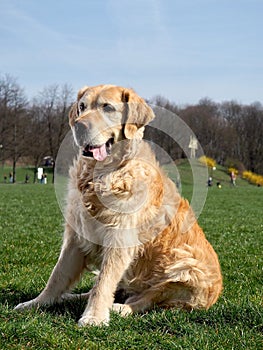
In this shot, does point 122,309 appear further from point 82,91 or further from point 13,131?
point 13,131

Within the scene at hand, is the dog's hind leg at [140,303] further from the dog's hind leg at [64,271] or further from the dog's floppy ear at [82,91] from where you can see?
the dog's floppy ear at [82,91]

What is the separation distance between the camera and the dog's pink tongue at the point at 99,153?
4.55 metres

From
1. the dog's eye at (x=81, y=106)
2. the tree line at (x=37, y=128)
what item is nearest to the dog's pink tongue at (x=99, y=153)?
the dog's eye at (x=81, y=106)

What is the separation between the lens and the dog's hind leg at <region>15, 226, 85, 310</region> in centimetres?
480

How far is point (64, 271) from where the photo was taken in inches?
191

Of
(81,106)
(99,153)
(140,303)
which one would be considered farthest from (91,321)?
(81,106)

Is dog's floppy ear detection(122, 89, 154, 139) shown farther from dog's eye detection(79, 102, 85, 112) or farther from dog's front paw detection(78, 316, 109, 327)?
dog's front paw detection(78, 316, 109, 327)

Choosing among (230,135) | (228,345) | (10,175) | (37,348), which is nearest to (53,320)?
(37,348)

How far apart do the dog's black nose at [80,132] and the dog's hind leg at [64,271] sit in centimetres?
90

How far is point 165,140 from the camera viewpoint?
4836 millimetres

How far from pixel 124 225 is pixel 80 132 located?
3.11ft

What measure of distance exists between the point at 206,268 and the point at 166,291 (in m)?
0.47

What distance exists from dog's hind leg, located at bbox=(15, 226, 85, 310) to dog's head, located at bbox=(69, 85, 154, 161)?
895 mm

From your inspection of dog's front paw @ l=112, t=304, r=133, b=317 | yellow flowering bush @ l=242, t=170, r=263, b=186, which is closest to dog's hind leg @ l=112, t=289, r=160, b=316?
dog's front paw @ l=112, t=304, r=133, b=317
